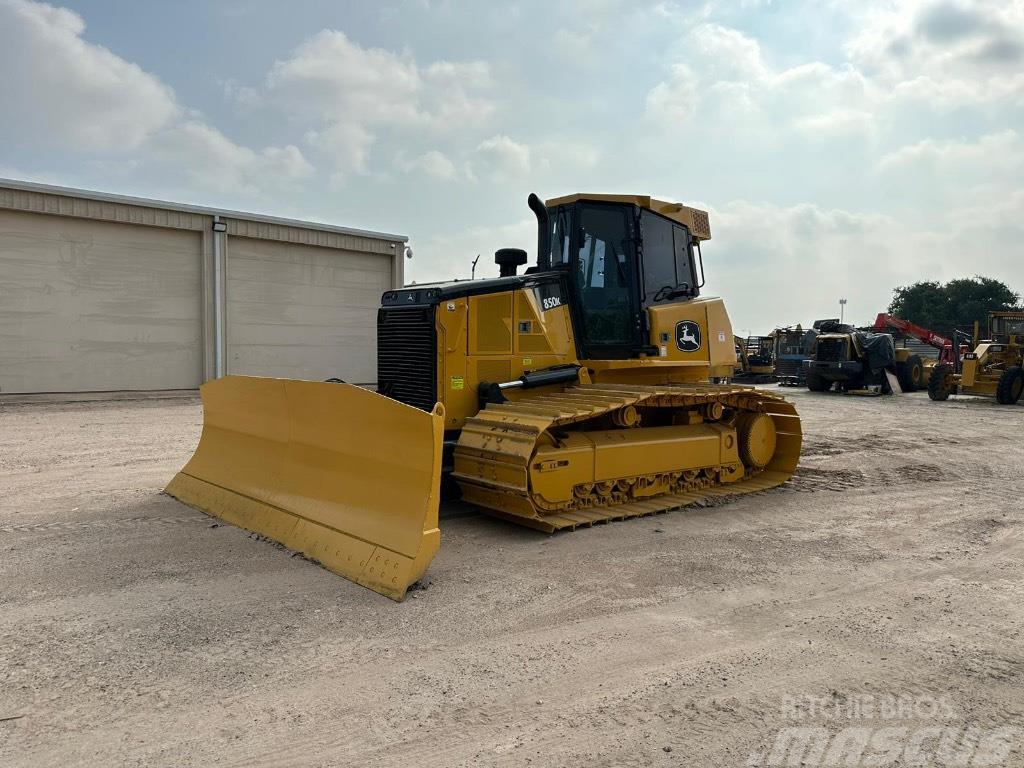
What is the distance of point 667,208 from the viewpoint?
26.1ft

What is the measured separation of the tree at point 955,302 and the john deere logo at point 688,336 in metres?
54.5

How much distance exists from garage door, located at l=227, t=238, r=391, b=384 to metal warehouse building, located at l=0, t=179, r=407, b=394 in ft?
0.10

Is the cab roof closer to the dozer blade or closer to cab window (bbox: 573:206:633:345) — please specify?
cab window (bbox: 573:206:633:345)

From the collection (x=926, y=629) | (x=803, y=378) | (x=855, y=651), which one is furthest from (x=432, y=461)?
(x=803, y=378)

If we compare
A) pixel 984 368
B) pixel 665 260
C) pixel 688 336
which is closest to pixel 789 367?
pixel 984 368

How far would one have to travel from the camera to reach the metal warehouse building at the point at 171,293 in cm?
1620

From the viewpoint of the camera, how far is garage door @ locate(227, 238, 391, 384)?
63.4 ft

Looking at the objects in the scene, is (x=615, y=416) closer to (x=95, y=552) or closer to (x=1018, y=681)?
(x=1018, y=681)

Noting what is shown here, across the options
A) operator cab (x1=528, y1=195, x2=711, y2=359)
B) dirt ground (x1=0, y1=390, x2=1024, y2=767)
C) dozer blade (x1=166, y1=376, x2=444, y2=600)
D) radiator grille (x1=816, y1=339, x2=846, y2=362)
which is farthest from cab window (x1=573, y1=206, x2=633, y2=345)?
radiator grille (x1=816, y1=339, x2=846, y2=362)

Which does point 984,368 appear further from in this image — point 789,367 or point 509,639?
point 509,639

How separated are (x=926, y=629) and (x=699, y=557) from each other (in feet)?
5.27

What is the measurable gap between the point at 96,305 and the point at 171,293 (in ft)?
5.52

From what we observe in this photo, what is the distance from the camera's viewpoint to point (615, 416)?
6.79 m

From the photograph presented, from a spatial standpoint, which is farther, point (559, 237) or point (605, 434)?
point (559, 237)
